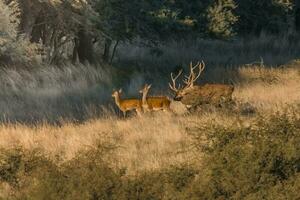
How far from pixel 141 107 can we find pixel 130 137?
1690mm

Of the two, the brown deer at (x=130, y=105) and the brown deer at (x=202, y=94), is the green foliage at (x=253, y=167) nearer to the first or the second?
the brown deer at (x=130, y=105)

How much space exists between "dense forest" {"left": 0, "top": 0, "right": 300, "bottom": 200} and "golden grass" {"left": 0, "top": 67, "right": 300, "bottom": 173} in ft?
0.10

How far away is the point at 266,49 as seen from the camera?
105ft

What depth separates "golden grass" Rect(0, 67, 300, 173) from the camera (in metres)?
11.0

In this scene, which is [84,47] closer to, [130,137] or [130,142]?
[130,137]

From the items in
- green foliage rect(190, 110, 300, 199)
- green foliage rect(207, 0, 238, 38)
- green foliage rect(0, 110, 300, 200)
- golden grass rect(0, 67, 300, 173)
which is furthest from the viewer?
green foliage rect(207, 0, 238, 38)

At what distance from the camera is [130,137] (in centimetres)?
1273

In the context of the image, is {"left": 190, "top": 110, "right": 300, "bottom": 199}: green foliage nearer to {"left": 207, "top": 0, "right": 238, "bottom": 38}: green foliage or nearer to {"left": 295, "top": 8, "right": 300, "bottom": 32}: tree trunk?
{"left": 207, "top": 0, "right": 238, "bottom": 38}: green foliage

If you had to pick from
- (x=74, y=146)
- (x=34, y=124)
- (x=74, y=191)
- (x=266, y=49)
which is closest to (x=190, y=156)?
(x=74, y=146)

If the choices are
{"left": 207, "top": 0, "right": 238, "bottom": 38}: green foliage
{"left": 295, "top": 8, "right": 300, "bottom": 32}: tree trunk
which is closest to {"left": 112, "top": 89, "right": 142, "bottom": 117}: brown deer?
{"left": 207, "top": 0, "right": 238, "bottom": 38}: green foliage

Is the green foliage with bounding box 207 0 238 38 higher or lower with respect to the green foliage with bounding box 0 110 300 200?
lower

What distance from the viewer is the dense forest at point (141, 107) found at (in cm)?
874

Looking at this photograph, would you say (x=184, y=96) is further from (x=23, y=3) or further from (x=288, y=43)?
(x=288, y=43)

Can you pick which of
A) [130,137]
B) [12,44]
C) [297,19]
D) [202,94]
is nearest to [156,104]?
[202,94]
